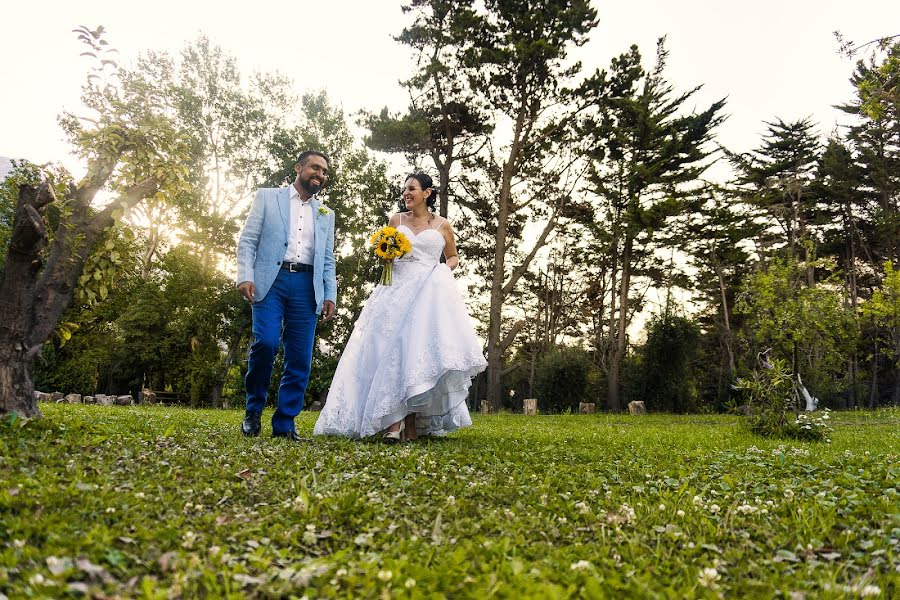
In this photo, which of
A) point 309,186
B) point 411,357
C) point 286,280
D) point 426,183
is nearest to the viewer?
point 411,357

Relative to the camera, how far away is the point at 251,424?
582cm

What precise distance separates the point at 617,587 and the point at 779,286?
23.2 meters

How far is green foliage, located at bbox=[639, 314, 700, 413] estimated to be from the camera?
2070cm

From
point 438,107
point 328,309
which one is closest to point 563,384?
point 438,107

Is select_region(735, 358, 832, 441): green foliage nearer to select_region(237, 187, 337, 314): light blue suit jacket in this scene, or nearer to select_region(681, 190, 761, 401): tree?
select_region(237, 187, 337, 314): light blue suit jacket

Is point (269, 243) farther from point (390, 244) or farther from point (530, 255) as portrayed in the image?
point (530, 255)

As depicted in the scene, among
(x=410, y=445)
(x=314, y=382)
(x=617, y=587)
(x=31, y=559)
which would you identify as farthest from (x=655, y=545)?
(x=314, y=382)

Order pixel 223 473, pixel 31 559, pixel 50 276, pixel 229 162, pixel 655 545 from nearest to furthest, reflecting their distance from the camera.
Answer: pixel 31 559, pixel 655 545, pixel 223 473, pixel 50 276, pixel 229 162

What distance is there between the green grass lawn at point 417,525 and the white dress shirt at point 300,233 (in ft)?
7.02

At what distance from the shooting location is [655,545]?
98.3 inches

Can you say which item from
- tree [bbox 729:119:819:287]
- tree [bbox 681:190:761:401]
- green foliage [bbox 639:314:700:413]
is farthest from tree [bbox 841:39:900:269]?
green foliage [bbox 639:314:700:413]

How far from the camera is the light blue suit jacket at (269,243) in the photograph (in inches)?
224

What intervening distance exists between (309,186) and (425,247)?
1334 millimetres

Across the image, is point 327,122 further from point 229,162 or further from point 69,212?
point 69,212
